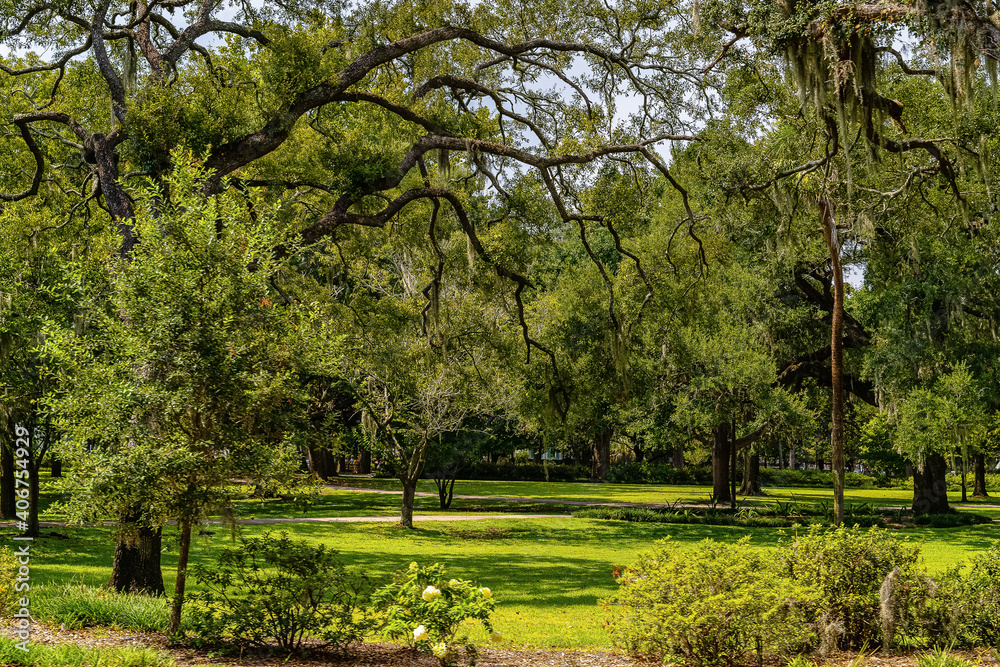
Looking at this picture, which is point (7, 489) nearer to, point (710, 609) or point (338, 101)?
point (338, 101)

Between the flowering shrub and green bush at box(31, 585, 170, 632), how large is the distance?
2444 millimetres

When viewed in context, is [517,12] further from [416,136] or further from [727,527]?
[727,527]

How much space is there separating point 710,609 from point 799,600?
1.31 m

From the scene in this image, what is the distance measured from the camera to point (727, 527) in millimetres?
25891

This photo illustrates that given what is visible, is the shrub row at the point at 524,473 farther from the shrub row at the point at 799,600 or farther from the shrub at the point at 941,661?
the shrub at the point at 941,661

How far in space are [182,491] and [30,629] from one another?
2066mm

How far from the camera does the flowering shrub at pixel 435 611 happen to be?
21.7 feet

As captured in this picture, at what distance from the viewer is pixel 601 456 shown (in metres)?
52.6

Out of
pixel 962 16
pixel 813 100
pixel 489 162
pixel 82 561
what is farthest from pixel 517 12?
pixel 82 561

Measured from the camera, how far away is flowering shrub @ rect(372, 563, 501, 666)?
260 inches

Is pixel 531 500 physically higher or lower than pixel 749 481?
lower

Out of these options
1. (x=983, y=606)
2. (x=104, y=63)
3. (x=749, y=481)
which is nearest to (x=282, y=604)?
(x=983, y=606)

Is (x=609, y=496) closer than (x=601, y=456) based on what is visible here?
Yes

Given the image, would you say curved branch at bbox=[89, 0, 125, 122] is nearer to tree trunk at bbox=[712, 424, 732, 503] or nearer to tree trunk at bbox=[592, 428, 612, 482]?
tree trunk at bbox=[712, 424, 732, 503]
